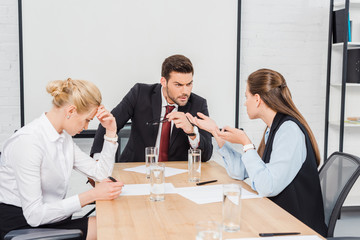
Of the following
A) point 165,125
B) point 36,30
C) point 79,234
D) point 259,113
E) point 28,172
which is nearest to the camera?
point 79,234

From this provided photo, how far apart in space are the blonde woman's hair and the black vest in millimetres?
917

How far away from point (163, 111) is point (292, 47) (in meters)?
1.67

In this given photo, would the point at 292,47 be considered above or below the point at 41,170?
above

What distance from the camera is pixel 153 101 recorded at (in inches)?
110

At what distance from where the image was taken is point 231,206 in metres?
1.34

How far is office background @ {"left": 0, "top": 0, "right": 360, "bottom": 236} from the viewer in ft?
12.3

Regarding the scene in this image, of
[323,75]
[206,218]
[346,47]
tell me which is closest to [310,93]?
[323,75]

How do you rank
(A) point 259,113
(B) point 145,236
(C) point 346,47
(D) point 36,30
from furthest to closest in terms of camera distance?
1. (C) point 346,47
2. (D) point 36,30
3. (A) point 259,113
4. (B) point 145,236

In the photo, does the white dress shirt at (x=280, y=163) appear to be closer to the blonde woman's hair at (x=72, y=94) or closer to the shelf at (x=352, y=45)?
the blonde woman's hair at (x=72, y=94)

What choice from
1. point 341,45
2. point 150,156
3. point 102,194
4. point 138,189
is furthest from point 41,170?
point 341,45

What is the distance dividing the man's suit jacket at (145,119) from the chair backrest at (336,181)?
0.89m

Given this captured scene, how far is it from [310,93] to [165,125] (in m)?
1.81

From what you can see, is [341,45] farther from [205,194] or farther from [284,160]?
[205,194]

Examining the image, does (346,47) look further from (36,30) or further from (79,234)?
(79,234)
